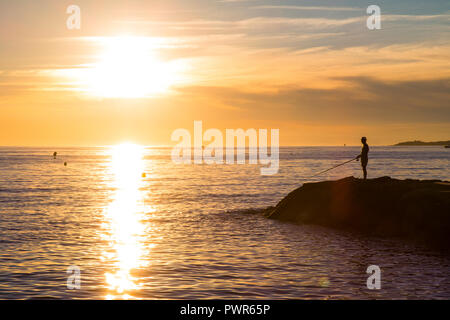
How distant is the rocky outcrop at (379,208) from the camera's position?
21.1 metres

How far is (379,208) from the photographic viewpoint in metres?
Answer: 24.2

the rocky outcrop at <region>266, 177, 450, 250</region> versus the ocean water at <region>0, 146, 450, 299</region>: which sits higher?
the rocky outcrop at <region>266, 177, 450, 250</region>

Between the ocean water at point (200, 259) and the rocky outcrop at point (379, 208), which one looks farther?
the rocky outcrop at point (379, 208)

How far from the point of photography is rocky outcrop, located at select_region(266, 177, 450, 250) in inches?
832

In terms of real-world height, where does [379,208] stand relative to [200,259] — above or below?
above

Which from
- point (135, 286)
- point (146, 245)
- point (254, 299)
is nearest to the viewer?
point (254, 299)

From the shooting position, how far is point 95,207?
36.8m

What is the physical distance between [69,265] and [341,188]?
15.7 m

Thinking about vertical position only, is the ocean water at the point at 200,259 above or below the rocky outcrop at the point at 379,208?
below

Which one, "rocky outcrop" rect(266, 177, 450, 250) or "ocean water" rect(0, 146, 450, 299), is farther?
"rocky outcrop" rect(266, 177, 450, 250)

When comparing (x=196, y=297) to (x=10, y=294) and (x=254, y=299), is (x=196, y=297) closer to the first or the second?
(x=254, y=299)

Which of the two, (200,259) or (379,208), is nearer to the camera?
(200,259)

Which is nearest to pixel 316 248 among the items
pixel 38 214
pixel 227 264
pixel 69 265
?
pixel 227 264
